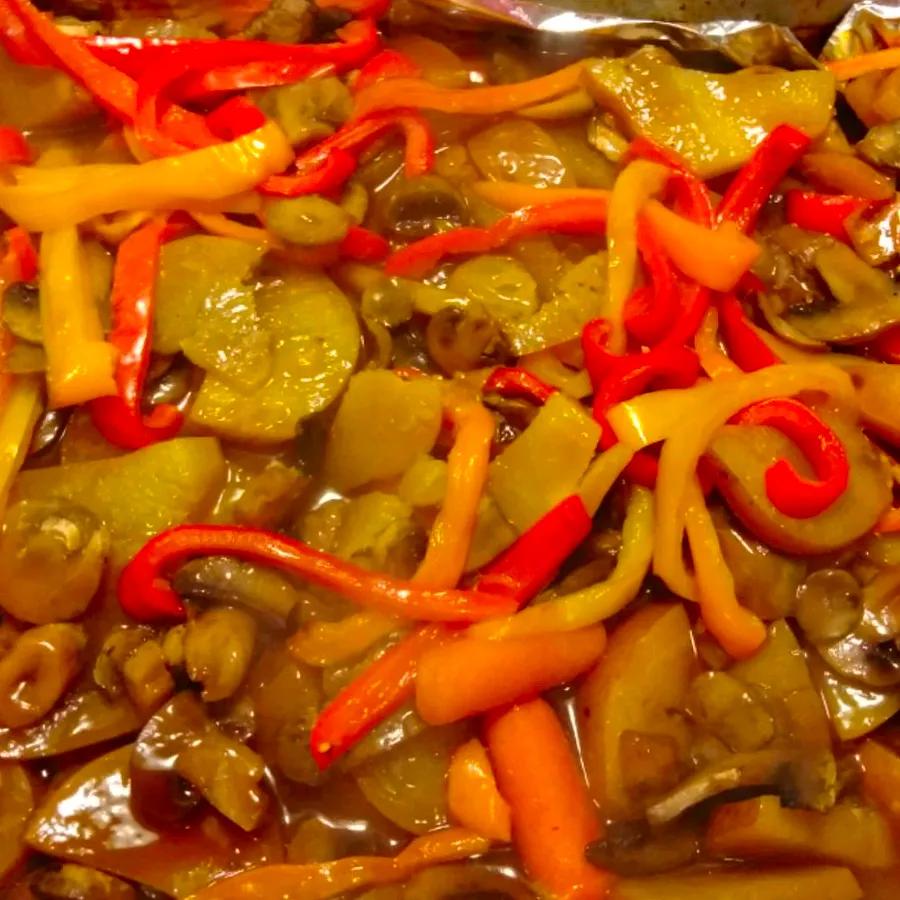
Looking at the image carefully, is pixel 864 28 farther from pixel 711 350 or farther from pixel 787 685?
pixel 787 685

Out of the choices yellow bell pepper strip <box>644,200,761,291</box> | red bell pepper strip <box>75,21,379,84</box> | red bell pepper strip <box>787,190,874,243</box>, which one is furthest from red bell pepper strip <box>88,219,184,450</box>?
red bell pepper strip <box>787,190,874,243</box>

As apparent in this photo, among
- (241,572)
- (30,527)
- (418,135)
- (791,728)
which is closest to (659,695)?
(791,728)

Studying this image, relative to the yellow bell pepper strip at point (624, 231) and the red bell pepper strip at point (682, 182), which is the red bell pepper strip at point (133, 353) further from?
the red bell pepper strip at point (682, 182)

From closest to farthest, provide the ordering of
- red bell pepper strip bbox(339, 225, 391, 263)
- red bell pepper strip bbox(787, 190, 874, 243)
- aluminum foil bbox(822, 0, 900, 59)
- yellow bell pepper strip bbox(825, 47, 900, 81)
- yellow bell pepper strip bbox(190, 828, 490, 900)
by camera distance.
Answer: yellow bell pepper strip bbox(190, 828, 490, 900) < red bell pepper strip bbox(339, 225, 391, 263) < red bell pepper strip bbox(787, 190, 874, 243) < yellow bell pepper strip bbox(825, 47, 900, 81) < aluminum foil bbox(822, 0, 900, 59)

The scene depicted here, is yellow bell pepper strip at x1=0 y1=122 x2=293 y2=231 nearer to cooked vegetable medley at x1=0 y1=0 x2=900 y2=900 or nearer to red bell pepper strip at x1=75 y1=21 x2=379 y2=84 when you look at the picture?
cooked vegetable medley at x1=0 y1=0 x2=900 y2=900

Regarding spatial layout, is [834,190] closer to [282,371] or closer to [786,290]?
[786,290]

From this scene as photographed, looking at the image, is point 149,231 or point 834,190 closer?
point 149,231
